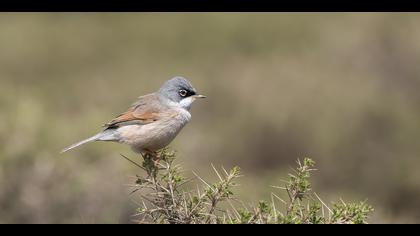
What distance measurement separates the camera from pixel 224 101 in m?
13.1

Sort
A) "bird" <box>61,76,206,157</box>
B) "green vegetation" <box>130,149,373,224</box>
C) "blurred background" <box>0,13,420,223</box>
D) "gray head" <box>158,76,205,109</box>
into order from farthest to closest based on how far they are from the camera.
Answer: "blurred background" <box>0,13,420,223</box> → "gray head" <box>158,76,205,109</box> → "bird" <box>61,76,206,157</box> → "green vegetation" <box>130,149,373,224</box>

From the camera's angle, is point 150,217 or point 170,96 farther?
point 170,96

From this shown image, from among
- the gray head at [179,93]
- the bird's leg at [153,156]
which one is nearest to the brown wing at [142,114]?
the gray head at [179,93]

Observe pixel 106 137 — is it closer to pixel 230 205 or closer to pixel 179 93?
pixel 179 93

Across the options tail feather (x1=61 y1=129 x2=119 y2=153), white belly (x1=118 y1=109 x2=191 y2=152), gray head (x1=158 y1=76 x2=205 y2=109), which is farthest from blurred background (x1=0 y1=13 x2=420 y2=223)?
tail feather (x1=61 y1=129 x2=119 y2=153)

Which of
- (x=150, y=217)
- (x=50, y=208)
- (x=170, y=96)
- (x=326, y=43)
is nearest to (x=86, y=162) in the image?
(x=50, y=208)

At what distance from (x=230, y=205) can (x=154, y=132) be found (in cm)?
207

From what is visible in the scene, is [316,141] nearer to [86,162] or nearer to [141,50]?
[86,162]

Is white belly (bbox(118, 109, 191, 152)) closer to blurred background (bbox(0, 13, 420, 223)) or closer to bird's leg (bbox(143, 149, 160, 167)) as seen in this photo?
bird's leg (bbox(143, 149, 160, 167))

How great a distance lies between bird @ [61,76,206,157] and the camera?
5617mm

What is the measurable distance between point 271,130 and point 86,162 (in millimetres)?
3982

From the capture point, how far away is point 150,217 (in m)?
3.63

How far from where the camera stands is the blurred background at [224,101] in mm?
8266
